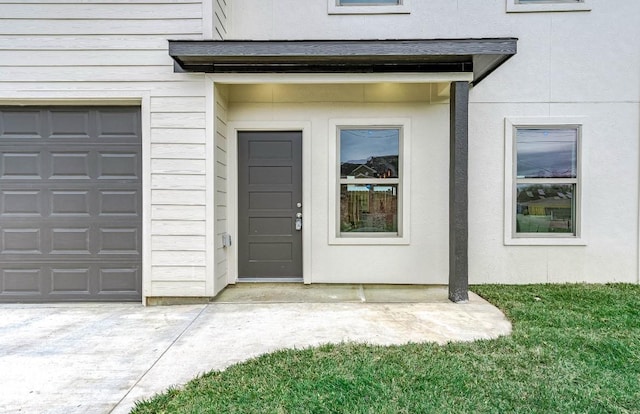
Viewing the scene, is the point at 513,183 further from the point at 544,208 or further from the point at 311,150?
the point at 311,150

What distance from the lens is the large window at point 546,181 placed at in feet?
18.0

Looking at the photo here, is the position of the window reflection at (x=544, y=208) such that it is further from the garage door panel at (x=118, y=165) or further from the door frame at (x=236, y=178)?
the garage door panel at (x=118, y=165)

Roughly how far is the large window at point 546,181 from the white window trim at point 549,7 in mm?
1696

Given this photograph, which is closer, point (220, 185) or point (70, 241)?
point (70, 241)

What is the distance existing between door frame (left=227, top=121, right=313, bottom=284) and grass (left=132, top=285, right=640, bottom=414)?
2.56 m

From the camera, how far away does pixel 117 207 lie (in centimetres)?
472

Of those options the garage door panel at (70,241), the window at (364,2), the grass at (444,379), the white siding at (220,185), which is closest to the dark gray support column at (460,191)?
the grass at (444,379)

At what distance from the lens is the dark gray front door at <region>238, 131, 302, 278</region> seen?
221 inches

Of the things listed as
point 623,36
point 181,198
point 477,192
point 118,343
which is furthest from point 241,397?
point 623,36

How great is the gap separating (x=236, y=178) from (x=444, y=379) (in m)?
4.02

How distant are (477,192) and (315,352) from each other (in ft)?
12.2

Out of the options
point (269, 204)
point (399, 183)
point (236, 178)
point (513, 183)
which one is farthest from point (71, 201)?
point (513, 183)

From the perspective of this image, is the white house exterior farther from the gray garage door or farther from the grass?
the grass

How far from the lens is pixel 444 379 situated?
2543mm
